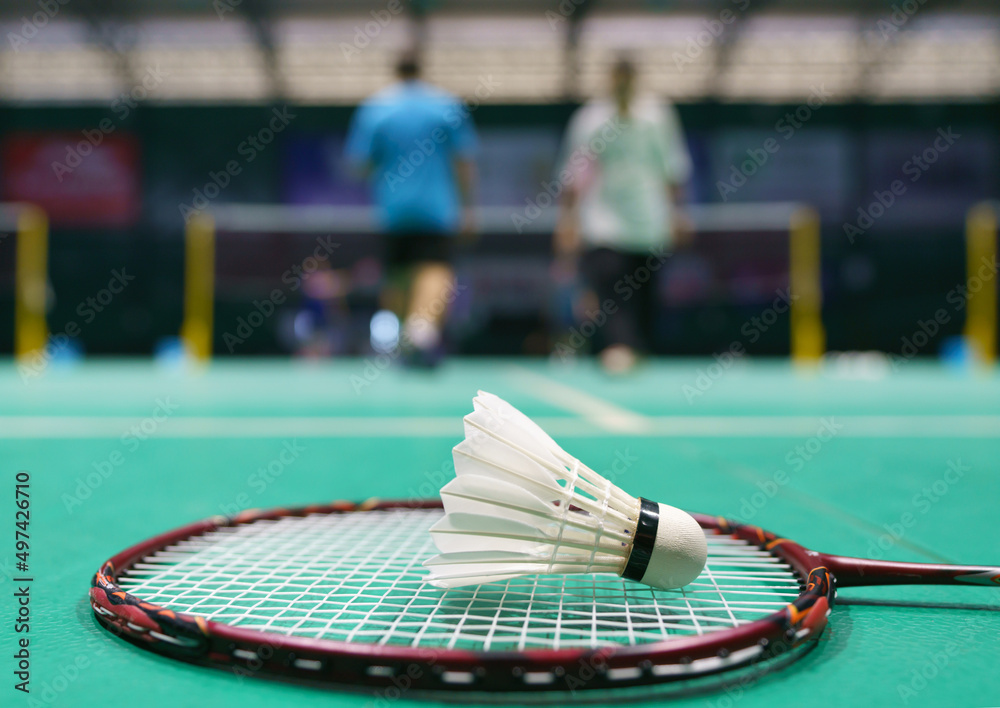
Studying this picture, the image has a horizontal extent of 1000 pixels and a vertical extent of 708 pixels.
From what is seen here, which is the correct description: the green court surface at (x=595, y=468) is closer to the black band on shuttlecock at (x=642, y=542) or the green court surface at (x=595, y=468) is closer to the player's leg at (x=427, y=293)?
the black band on shuttlecock at (x=642, y=542)

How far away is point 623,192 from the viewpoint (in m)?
4.60

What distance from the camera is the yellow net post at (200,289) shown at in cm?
792

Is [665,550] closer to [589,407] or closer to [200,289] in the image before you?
[589,407]

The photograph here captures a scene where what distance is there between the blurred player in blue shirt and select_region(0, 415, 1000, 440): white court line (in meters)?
1.79

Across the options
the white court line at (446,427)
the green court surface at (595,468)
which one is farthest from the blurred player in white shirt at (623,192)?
the white court line at (446,427)

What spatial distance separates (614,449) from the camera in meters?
2.13

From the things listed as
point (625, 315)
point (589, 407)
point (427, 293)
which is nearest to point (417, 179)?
point (427, 293)

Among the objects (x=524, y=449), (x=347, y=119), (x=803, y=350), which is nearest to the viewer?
(x=524, y=449)

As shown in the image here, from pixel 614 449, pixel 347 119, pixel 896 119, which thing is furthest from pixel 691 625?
pixel 896 119

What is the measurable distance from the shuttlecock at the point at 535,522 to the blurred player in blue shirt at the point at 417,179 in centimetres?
369

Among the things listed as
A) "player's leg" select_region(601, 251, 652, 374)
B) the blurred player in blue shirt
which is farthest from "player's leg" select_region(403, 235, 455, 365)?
"player's leg" select_region(601, 251, 652, 374)

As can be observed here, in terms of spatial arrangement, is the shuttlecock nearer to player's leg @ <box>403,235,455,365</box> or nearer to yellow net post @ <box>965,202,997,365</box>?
player's leg @ <box>403,235,455,365</box>

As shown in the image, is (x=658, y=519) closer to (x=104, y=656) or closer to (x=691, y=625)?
(x=691, y=625)

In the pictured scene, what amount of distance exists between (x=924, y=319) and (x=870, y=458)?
1140cm
